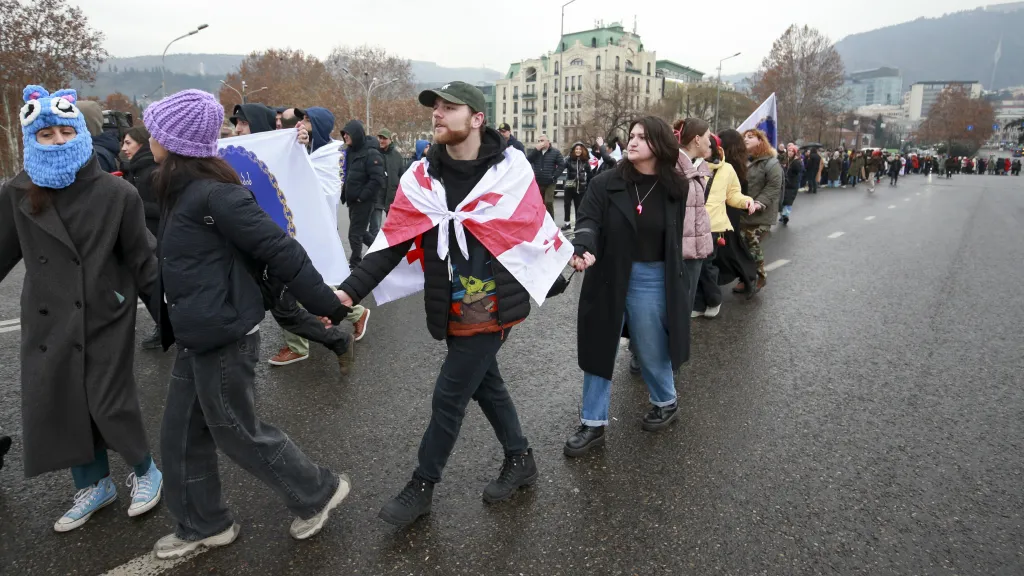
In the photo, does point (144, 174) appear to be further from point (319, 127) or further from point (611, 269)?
point (611, 269)

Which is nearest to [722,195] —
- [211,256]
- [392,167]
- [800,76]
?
[211,256]

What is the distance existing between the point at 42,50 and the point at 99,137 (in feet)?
101

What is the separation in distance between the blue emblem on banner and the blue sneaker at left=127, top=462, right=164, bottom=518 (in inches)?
80.5

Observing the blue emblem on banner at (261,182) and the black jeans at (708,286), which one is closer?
the blue emblem on banner at (261,182)

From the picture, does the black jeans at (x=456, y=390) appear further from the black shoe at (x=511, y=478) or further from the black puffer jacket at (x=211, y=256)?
the black puffer jacket at (x=211, y=256)

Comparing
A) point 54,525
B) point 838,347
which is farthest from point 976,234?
point 54,525

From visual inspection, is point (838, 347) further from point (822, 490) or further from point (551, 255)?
point (551, 255)

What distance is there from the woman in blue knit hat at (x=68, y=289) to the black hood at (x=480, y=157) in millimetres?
1393

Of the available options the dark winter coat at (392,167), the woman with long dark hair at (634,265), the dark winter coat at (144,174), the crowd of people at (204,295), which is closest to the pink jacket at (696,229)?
the woman with long dark hair at (634,265)

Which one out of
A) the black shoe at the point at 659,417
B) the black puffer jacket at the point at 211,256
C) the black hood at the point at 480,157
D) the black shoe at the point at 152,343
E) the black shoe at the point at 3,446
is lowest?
the black shoe at the point at 659,417

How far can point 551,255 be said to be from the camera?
301 cm

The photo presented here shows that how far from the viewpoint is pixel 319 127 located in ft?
20.4

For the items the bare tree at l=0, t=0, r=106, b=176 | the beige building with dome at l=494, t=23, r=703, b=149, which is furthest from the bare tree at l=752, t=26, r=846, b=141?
the bare tree at l=0, t=0, r=106, b=176

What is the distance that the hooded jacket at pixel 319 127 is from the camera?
6.18 m
